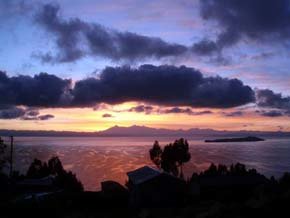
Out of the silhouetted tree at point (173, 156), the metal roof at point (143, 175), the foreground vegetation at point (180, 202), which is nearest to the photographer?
the foreground vegetation at point (180, 202)

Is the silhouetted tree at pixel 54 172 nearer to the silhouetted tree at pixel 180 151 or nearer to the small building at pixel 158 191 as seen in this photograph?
the silhouetted tree at pixel 180 151

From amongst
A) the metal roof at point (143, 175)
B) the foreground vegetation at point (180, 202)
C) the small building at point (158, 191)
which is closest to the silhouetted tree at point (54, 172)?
the foreground vegetation at point (180, 202)

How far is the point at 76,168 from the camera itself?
4892 inches

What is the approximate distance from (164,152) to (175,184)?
35770 mm

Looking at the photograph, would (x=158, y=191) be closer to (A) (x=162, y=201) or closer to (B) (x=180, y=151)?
(A) (x=162, y=201)

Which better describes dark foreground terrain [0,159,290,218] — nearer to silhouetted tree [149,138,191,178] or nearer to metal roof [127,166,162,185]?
metal roof [127,166,162,185]

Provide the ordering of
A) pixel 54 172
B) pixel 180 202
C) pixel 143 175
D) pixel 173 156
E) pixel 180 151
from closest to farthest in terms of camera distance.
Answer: pixel 180 202 → pixel 143 175 → pixel 54 172 → pixel 173 156 → pixel 180 151

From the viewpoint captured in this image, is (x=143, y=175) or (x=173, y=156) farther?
(x=173, y=156)

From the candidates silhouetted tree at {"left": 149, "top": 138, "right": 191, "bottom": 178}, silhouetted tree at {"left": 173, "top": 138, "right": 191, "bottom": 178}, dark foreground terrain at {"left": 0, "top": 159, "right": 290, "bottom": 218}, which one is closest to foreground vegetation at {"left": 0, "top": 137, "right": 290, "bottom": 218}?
dark foreground terrain at {"left": 0, "top": 159, "right": 290, "bottom": 218}

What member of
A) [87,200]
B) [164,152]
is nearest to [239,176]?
[87,200]

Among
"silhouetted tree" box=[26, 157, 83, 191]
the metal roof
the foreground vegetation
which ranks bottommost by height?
"silhouetted tree" box=[26, 157, 83, 191]

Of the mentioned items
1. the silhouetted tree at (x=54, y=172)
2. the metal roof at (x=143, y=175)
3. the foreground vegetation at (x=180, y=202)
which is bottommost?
the silhouetted tree at (x=54, y=172)

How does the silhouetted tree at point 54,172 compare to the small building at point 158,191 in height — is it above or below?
below

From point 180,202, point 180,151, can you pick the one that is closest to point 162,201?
point 180,202
